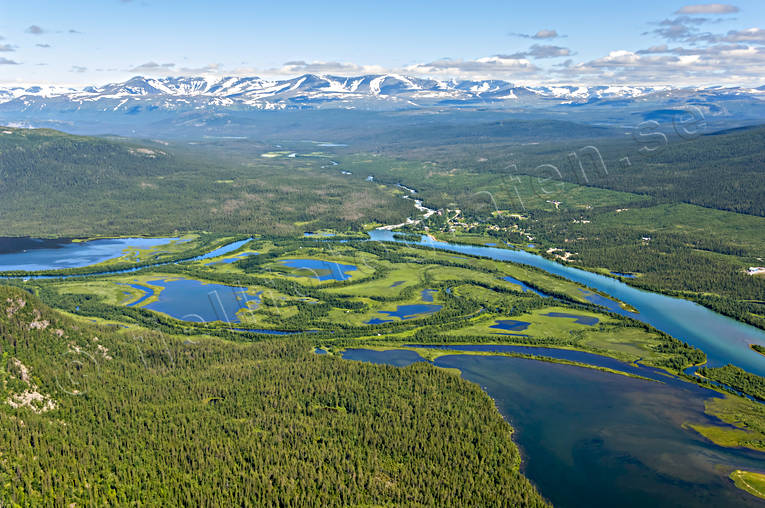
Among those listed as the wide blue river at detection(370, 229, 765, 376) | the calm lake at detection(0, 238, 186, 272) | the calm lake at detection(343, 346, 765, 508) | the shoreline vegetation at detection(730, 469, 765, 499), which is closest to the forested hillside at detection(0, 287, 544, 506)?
the calm lake at detection(343, 346, 765, 508)

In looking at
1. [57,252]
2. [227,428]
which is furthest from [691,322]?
[57,252]

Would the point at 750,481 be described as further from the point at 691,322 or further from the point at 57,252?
the point at 57,252

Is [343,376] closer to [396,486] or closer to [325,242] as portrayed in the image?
[396,486]

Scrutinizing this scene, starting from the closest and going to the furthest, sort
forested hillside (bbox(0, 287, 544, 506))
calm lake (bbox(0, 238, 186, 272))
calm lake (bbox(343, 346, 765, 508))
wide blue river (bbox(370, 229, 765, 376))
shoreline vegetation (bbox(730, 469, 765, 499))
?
forested hillside (bbox(0, 287, 544, 506)) → shoreline vegetation (bbox(730, 469, 765, 499)) → calm lake (bbox(343, 346, 765, 508)) → wide blue river (bbox(370, 229, 765, 376)) → calm lake (bbox(0, 238, 186, 272))

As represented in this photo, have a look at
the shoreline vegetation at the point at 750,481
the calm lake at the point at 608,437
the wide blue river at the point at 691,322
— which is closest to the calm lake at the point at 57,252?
the calm lake at the point at 608,437

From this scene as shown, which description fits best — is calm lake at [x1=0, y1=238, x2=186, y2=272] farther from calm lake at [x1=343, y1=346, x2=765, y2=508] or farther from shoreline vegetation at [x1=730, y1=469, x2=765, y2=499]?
shoreline vegetation at [x1=730, y1=469, x2=765, y2=499]

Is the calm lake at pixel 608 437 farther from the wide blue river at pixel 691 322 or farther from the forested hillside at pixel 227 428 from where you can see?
the wide blue river at pixel 691 322

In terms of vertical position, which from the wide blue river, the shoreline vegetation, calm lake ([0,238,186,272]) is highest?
the wide blue river
